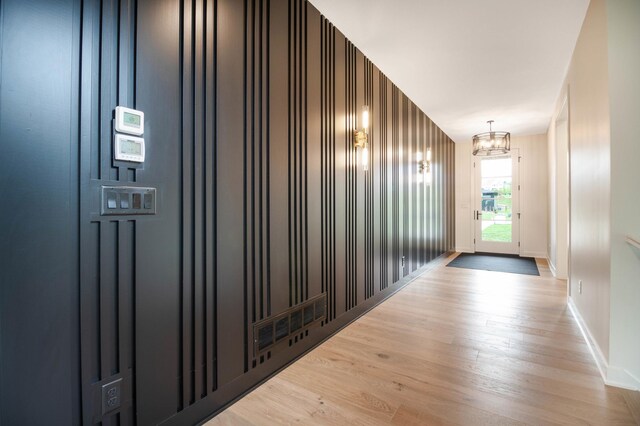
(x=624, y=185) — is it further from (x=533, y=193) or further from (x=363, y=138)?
(x=533, y=193)

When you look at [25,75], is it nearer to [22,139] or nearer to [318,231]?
[22,139]

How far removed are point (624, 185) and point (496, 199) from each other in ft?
20.9

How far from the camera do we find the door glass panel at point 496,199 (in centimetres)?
771

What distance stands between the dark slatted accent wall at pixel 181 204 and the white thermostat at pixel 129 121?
0.13ft

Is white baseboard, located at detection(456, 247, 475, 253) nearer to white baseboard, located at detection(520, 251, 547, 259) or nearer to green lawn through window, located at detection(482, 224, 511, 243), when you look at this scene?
green lawn through window, located at detection(482, 224, 511, 243)

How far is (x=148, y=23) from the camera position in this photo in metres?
1.46

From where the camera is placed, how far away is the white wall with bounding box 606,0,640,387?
1.97 metres

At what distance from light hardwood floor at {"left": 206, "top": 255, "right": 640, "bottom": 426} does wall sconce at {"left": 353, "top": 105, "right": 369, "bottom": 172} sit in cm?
176

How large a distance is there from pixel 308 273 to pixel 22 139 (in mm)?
1939

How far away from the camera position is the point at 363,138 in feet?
10.6

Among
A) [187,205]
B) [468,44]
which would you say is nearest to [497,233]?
[468,44]

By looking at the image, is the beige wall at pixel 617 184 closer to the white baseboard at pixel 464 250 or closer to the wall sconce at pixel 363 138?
the wall sconce at pixel 363 138

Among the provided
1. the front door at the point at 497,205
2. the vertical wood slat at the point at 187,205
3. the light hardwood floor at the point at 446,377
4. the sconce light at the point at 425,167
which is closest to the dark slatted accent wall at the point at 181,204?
the vertical wood slat at the point at 187,205

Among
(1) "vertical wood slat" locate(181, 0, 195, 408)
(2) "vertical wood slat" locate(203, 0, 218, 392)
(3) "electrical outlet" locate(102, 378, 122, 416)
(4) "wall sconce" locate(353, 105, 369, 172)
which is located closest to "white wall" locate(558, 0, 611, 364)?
(4) "wall sconce" locate(353, 105, 369, 172)
